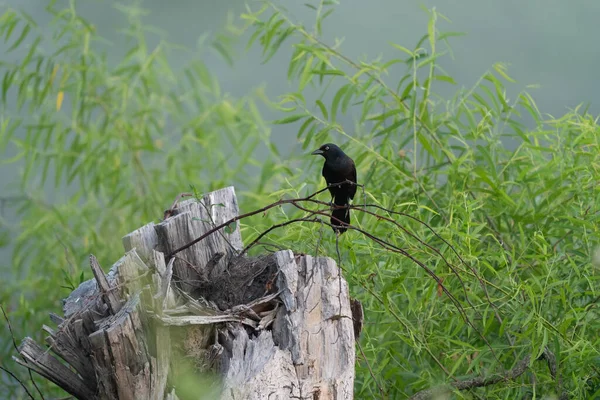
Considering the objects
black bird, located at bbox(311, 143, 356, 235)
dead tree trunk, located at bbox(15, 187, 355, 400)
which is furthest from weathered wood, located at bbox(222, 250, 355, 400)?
black bird, located at bbox(311, 143, 356, 235)

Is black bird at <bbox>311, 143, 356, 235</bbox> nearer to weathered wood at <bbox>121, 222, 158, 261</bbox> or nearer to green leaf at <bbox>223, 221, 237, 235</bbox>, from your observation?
green leaf at <bbox>223, 221, 237, 235</bbox>

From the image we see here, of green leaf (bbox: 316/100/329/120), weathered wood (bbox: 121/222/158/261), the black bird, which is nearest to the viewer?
weathered wood (bbox: 121/222/158/261)

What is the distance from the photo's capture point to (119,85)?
13.0 feet

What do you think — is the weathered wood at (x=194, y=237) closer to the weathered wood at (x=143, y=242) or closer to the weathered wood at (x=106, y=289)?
the weathered wood at (x=143, y=242)

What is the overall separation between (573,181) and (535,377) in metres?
0.64

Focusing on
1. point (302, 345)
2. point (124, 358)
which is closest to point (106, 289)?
point (124, 358)

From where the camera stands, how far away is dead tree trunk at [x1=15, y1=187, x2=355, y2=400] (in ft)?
5.94

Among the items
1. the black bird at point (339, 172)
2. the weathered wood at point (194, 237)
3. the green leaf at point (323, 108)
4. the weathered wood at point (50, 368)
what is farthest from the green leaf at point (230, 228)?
the green leaf at point (323, 108)

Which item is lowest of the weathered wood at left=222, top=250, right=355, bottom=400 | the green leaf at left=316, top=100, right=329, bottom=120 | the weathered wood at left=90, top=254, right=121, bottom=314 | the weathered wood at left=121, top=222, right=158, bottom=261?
the weathered wood at left=222, top=250, right=355, bottom=400

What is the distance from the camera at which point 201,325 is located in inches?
75.4

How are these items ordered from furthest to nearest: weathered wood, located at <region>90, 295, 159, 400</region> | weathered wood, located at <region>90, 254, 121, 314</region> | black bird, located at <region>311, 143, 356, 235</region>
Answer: black bird, located at <region>311, 143, 356, 235</region>, weathered wood, located at <region>90, 254, 121, 314</region>, weathered wood, located at <region>90, 295, 159, 400</region>

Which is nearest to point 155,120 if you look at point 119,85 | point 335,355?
point 119,85

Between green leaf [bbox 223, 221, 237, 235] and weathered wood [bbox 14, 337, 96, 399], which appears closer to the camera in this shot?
weathered wood [bbox 14, 337, 96, 399]

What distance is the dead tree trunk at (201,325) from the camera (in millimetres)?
1811
